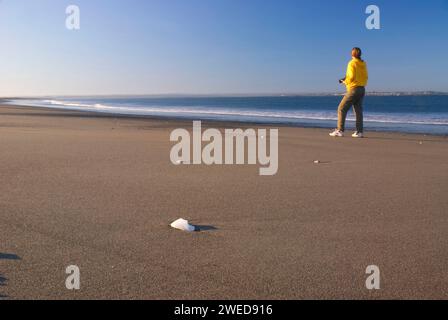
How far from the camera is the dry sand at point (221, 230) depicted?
2309 millimetres

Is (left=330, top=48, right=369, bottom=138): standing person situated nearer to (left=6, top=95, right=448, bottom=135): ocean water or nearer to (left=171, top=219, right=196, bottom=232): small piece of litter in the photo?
(left=6, top=95, right=448, bottom=135): ocean water

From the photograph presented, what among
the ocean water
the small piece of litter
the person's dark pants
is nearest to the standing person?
the person's dark pants

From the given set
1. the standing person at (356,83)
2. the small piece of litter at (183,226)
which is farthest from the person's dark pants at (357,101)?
the small piece of litter at (183,226)

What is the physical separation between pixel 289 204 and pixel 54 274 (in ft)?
6.89

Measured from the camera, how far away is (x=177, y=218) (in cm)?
346

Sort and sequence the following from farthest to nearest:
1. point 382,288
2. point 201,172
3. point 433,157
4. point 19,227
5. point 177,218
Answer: point 433,157 < point 201,172 < point 177,218 < point 19,227 < point 382,288

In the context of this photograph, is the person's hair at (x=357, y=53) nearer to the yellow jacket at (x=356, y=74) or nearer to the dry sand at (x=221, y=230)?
the yellow jacket at (x=356, y=74)

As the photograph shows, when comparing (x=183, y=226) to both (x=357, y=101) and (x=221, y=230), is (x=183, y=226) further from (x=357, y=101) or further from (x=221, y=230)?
(x=357, y=101)

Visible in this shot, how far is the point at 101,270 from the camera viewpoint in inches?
96.5

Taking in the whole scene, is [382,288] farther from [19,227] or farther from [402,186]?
[402,186]
